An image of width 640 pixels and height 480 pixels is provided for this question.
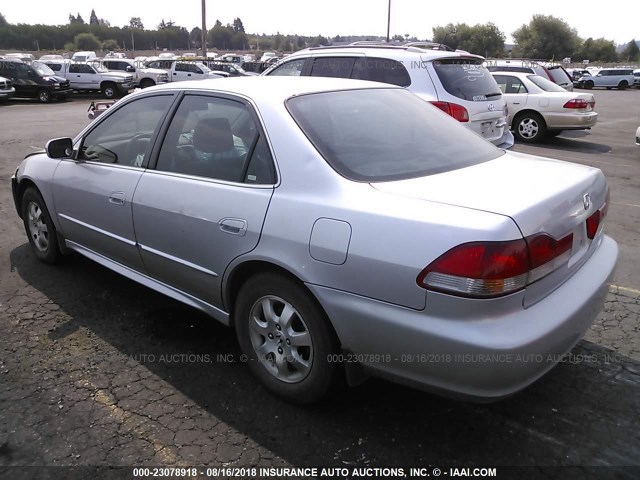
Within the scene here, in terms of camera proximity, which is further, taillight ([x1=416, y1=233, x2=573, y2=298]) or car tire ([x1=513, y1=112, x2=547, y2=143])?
car tire ([x1=513, y1=112, x2=547, y2=143])

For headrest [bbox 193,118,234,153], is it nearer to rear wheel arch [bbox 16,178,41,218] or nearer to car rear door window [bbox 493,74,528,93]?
rear wheel arch [bbox 16,178,41,218]

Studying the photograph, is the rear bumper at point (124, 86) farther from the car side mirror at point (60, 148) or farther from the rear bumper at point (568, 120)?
the car side mirror at point (60, 148)

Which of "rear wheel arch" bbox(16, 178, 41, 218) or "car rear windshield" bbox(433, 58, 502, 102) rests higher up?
"car rear windshield" bbox(433, 58, 502, 102)

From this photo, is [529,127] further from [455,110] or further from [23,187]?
[23,187]

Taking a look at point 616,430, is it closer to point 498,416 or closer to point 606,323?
point 498,416

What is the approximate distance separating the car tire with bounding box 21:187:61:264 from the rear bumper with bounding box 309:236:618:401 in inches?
119

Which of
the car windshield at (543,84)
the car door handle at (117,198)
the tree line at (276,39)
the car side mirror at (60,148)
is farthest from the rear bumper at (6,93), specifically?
the tree line at (276,39)

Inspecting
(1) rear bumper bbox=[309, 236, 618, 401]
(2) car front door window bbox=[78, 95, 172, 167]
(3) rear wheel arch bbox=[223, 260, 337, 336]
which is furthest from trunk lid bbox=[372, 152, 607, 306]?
(2) car front door window bbox=[78, 95, 172, 167]

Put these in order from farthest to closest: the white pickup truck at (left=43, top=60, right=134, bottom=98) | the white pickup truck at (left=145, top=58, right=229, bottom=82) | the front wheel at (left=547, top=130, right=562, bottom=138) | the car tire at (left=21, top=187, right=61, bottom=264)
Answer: the white pickup truck at (left=145, top=58, right=229, bottom=82) < the white pickup truck at (left=43, top=60, right=134, bottom=98) < the front wheel at (left=547, top=130, right=562, bottom=138) < the car tire at (left=21, top=187, right=61, bottom=264)

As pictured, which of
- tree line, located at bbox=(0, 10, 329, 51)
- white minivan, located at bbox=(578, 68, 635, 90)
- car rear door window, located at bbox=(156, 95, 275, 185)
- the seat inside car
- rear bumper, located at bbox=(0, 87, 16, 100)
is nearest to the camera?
car rear door window, located at bbox=(156, 95, 275, 185)

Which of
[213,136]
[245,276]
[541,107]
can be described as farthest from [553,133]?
[245,276]

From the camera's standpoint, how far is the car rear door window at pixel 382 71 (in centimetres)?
687

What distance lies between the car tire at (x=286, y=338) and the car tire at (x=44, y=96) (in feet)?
80.1

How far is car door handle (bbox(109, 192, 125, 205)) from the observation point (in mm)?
3508
